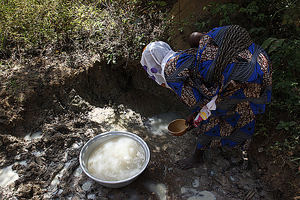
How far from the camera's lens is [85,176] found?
2.31m

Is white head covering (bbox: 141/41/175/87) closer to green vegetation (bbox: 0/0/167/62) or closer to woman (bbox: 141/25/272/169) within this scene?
woman (bbox: 141/25/272/169)

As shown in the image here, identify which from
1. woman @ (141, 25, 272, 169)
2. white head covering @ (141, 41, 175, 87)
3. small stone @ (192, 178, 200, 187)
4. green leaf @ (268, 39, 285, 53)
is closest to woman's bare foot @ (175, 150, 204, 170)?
small stone @ (192, 178, 200, 187)

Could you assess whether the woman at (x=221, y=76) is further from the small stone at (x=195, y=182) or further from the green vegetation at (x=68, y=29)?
the green vegetation at (x=68, y=29)

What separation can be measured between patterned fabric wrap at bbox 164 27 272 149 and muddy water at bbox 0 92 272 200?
0.56m

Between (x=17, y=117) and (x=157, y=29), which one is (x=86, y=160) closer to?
(x=17, y=117)

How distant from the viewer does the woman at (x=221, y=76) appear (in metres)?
1.67

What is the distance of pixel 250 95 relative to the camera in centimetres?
174

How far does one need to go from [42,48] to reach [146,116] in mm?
1967

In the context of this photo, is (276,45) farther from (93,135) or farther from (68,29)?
(68,29)

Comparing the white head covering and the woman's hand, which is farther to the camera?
the woman's hand

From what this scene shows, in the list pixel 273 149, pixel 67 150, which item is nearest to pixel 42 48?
pixel 67 150

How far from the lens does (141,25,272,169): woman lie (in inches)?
65.6

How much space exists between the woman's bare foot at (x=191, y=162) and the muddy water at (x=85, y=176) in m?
0.05

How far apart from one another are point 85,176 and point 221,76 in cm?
178
